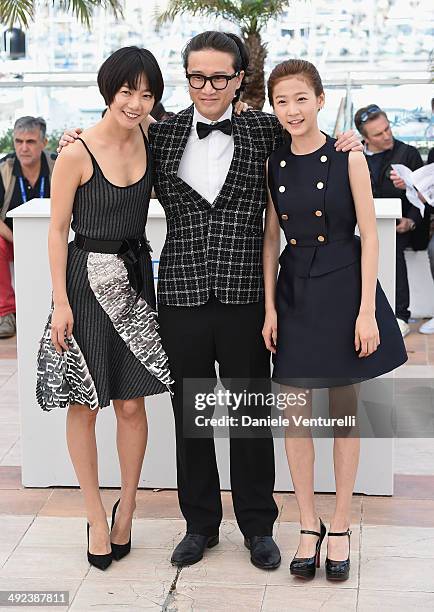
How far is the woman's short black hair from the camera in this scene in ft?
10.6

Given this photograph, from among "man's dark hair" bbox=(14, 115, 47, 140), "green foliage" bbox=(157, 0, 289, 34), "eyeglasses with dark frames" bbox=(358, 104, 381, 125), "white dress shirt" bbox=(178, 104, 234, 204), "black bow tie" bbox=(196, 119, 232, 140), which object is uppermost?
"green foliage" bbox=(157, 0, 289, 34)

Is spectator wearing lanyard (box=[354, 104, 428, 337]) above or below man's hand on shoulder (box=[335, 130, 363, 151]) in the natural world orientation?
Answer: below

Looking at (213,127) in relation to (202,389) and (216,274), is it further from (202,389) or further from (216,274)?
(202,389)

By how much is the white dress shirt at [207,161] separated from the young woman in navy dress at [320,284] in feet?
0.48

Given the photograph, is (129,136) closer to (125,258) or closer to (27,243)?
(125,258)

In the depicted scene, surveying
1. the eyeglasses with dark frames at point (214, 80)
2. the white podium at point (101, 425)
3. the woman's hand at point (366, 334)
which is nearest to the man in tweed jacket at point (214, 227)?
the eyeglasses with dark frames at point (214, 80)

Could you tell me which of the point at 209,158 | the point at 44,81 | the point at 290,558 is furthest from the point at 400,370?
the point at 44,81

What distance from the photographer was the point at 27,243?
164 inches

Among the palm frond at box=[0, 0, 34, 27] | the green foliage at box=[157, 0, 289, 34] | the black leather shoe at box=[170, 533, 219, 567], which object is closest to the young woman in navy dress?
the black leather shoe at box=[170, 533, 219, 567]

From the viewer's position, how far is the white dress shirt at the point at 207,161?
340 cm

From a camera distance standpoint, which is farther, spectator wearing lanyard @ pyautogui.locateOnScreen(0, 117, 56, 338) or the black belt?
spectator wearing lanyard @ pyautogui.locateOnScreen(0, 117, 56, 338)

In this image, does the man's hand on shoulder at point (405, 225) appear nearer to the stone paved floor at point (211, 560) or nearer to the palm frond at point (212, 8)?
the stone paved floor at point (211, 560)

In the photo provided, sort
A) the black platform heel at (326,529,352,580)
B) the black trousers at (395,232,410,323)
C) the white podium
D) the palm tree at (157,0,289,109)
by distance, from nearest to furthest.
Result: 1. the black platform heel at (326,529,352,580)
2. the white podium
3. the black trousers at (395,232,410,323)
4. the palm tree at (157,0,289,109)

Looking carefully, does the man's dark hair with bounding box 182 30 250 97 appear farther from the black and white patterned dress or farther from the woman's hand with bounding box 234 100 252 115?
the black and white patterned dress
